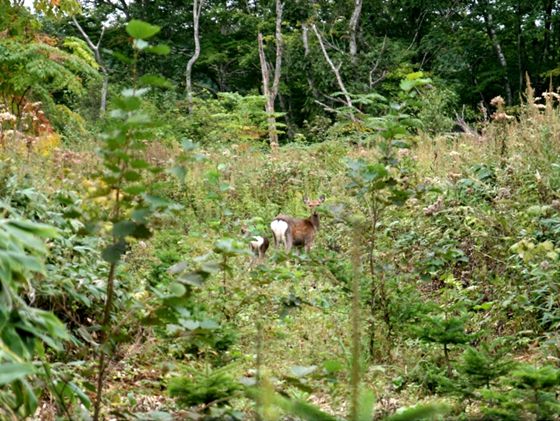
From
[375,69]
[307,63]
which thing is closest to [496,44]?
[375,69]

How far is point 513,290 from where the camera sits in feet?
17.2

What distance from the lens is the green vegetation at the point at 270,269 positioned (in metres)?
2.29

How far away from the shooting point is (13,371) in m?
1.50

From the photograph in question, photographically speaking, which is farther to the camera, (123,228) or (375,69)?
(375,69)

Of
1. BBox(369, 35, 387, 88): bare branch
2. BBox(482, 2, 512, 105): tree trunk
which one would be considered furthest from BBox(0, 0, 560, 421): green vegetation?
BBox(482, 2, 512, 105): tree trunk

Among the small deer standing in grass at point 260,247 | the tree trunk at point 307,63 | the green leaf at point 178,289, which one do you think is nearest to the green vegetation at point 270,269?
the green leaf at point 178,289

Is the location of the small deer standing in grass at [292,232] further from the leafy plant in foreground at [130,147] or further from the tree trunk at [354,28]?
the tree trunk at [354,28]

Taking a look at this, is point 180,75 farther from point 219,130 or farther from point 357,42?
point 219,130

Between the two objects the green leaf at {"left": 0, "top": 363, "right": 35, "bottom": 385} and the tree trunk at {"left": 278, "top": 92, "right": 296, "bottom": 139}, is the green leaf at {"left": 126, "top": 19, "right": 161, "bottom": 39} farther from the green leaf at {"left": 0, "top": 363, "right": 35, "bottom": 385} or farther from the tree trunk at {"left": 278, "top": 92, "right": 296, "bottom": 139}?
the tree trunk at {"left": 278, "top": 92, "right": 296, "bottom": 139}

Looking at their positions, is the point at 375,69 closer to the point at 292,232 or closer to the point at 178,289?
the point at 292,232

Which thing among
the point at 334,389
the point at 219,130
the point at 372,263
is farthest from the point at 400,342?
the point at 219,130

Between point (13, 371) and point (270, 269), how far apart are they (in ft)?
9.95

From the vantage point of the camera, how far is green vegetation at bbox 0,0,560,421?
229 cm

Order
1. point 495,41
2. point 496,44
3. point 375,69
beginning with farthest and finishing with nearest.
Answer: point 496,44
point 495,41
point 375,69
